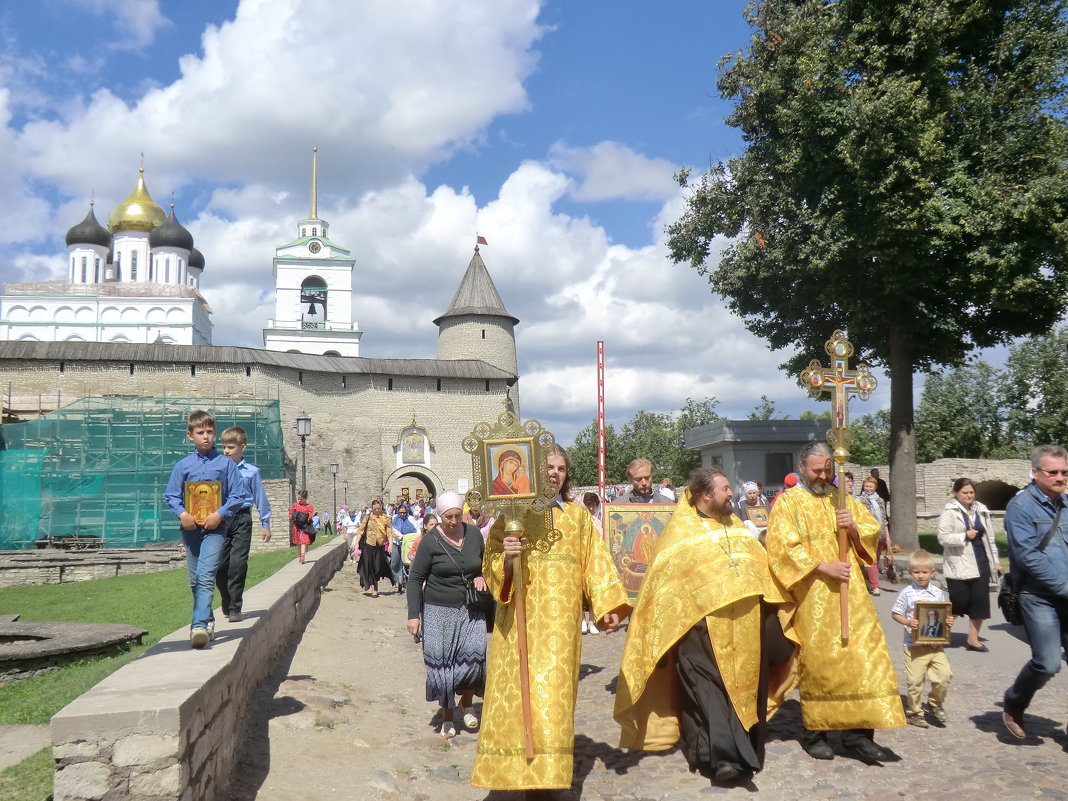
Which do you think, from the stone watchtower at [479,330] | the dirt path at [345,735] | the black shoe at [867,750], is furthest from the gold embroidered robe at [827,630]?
the stone watchtower at [479,330]

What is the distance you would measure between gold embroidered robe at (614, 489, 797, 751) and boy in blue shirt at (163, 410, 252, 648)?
2482 millimetres

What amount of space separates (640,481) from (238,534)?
3.82 meters

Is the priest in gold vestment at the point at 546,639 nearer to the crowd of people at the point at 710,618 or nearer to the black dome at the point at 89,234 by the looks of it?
the crowd of people at the point at 710,618

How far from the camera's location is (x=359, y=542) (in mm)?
16516

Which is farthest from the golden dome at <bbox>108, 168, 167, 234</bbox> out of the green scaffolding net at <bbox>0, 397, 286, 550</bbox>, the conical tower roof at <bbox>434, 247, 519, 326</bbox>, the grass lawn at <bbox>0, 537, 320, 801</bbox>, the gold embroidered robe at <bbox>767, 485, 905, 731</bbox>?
the gold embroidered robe at <bbox>767, 485, 905, 731</bbox>

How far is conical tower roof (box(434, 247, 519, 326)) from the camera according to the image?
2231 inches

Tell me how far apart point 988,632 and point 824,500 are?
537cm

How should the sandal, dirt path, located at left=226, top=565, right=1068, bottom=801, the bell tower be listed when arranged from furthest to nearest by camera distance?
the bell tower → the sandal → dirt path, located at left=226, top=565, right=1068, bottom=801

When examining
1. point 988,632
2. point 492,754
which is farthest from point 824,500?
point 988,632

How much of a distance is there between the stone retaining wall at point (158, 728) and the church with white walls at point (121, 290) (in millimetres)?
69913

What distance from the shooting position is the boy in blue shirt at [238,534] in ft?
19.8

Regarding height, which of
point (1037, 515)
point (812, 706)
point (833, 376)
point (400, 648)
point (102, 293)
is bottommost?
point (400, 648)

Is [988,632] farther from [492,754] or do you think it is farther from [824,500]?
[492,754]

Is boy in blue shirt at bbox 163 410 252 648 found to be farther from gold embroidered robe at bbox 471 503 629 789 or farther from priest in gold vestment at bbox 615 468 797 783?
priest in gold vestment at bbox 615 468 797 783
